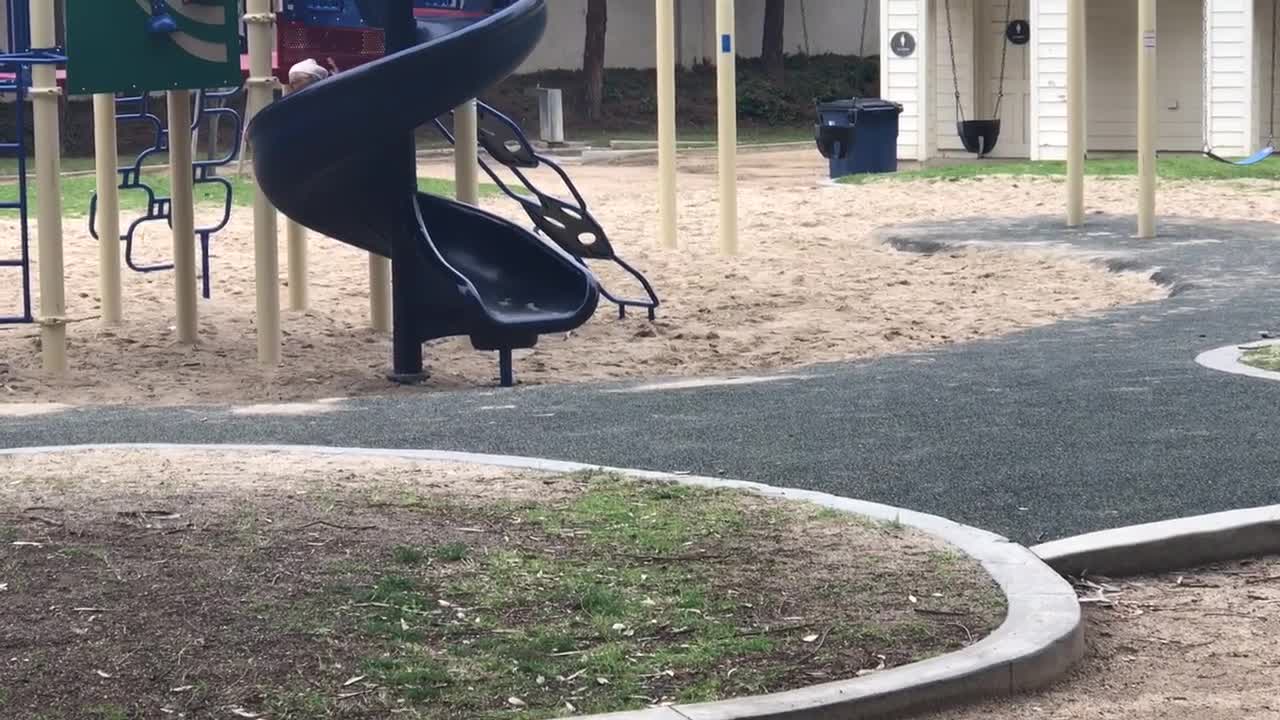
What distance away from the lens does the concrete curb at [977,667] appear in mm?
4457

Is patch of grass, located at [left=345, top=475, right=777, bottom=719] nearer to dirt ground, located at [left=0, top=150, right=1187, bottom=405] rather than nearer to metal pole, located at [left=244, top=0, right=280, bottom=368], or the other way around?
dirt ground, located at [left=0, top=150, right=1187, bottom=405]

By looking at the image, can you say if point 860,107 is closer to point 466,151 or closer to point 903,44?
point 903,44

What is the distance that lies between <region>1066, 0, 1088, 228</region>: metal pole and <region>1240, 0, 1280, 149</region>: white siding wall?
31.3 ft

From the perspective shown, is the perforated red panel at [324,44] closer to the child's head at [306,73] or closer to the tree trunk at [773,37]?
the child's head at [306,73]

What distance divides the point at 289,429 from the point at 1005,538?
368cm

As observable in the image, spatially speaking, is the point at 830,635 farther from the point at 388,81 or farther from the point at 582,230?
the point at 582,230

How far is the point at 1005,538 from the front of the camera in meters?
6.13

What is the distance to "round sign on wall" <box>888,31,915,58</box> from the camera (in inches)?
1127

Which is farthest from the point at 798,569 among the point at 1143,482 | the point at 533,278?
the point at 533,278

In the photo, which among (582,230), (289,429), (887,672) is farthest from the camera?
(582,230)

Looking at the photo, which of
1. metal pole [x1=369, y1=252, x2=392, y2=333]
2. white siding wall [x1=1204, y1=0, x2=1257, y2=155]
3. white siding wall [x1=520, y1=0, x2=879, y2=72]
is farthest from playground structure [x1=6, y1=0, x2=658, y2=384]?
white siding wall [x1=520, y1=0, x2=879, y2=72]

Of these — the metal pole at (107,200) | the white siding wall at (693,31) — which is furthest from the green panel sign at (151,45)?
the white siding wall at (693,31)

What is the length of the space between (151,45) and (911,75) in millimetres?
19109

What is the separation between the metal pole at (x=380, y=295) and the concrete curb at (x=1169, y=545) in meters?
7.44
